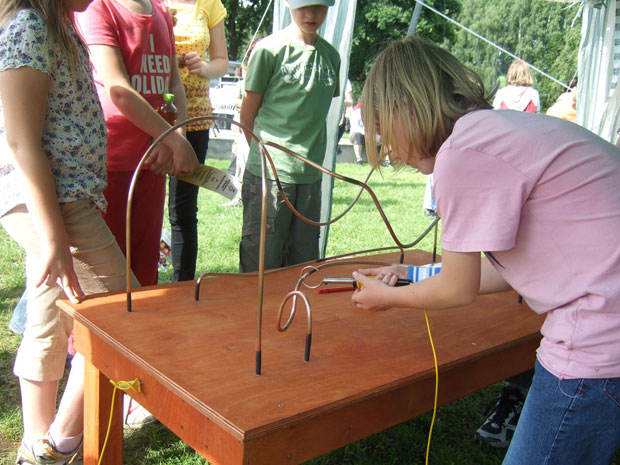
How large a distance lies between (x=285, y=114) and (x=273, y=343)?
1481mm

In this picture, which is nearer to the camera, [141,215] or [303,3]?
[141,215]

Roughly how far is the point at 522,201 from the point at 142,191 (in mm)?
1421

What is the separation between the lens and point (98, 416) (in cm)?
149

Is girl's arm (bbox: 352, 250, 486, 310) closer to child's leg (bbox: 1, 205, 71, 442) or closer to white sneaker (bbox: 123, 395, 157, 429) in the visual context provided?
child's leg (bbox: 1, 205, 71, 442)

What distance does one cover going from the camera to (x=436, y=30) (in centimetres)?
2939

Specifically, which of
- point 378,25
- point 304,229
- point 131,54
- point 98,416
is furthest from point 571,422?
point 378,25

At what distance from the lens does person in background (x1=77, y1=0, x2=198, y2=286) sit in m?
1.85

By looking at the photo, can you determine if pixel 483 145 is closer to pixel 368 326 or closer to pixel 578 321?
pixel 578 321

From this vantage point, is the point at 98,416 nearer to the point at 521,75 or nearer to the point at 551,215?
the point at 551,215

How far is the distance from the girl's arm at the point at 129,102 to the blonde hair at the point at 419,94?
0.84 m

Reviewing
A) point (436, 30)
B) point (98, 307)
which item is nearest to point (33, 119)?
point (98, 307)

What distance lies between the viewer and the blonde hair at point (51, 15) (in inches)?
56.6


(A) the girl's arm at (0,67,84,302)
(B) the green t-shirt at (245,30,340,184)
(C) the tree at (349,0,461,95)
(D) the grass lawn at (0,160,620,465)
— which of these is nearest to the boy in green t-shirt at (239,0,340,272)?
(B) the green t-shirt at (245,30,340,184)

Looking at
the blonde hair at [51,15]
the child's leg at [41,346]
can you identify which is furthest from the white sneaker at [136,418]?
the blonde hair at [51,15]
